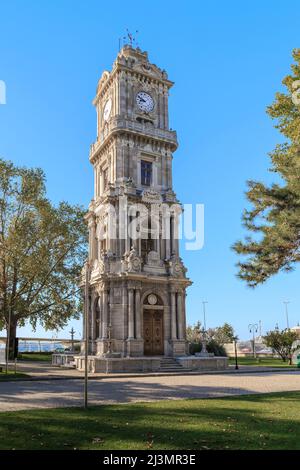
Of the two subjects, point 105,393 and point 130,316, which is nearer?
point 105,393

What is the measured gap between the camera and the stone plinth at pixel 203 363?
32844 millimetres

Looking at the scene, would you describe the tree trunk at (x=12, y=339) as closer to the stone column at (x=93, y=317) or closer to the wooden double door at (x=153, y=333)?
the stone column at (x=93, y=317)

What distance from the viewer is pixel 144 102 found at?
137 ft

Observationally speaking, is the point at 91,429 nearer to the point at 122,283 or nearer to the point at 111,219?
the point at 122,283

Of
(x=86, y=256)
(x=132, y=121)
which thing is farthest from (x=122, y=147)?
(x=86, y=256)

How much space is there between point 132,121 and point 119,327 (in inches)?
696

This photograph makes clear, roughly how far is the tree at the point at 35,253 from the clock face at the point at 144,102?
1110 cm

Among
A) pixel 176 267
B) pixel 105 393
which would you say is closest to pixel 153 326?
pixel 176 267

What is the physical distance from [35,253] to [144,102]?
16992 mm

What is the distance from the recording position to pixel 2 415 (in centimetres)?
1150

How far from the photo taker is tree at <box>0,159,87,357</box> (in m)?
39.7

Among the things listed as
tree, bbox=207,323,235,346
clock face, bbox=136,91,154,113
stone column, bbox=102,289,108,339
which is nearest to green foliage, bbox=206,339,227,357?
stone column, bbox=102,289,108,339

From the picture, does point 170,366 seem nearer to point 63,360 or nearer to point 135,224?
point 63,360

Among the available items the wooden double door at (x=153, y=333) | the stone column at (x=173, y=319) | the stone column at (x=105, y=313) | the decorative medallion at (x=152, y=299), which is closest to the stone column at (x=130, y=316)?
the wooden double door at (x=153, y=333)
